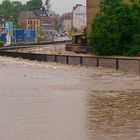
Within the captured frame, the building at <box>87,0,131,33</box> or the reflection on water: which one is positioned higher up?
the building at <box>87,0,131,33</box>

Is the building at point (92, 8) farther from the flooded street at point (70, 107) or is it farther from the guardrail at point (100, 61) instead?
the flooded street at point (70, 107)

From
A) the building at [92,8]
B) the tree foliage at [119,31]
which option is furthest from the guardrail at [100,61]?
the building at [92,8]

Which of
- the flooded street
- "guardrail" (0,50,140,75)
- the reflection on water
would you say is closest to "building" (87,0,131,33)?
"guardrail" (0,50,140,75)

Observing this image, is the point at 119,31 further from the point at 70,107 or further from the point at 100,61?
the point at 70,107

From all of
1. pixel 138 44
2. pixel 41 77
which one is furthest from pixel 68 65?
pixel 138 44

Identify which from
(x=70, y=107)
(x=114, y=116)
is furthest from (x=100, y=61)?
(x=114, y=116)

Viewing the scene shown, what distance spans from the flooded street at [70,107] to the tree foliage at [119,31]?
25282 millimetres

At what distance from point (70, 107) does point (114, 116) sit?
9.75 feet

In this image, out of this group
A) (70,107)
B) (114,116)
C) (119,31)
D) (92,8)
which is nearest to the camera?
(114,116)

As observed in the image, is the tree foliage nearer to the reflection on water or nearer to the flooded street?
the flooded street

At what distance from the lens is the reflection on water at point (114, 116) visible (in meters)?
14.7

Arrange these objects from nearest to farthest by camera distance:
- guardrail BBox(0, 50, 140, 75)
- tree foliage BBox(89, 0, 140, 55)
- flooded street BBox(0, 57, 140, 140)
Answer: flooded street BBox(0, 57, 140, 140) < guardrail BBox(0, 50, 140, 75) < tree foliage BBox(89, 0, 140, 55)

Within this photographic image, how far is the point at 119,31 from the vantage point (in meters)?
64.0

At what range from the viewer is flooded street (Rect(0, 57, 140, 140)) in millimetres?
15039
